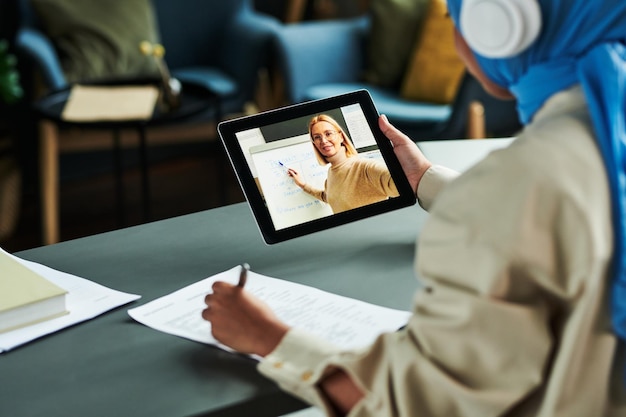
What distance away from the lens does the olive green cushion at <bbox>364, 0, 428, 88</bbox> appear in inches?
145

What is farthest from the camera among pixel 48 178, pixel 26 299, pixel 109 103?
pixel 48 178

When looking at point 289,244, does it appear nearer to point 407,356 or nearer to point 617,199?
point 407,356

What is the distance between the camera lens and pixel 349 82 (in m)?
3.84

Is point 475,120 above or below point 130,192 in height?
above

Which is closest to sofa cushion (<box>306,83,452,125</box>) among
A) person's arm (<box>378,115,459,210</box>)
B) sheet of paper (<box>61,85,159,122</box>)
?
sheet of paper (<box>61,85,159,122</box>)

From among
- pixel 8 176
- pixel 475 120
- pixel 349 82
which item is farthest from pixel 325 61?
pixel 8 176

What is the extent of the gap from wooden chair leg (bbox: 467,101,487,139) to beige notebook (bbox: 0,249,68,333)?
221 cm

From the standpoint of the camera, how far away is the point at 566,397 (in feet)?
2.66

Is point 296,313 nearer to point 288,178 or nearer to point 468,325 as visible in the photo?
point 288,178

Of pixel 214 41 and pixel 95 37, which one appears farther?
pixel 214 41

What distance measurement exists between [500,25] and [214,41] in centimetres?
340

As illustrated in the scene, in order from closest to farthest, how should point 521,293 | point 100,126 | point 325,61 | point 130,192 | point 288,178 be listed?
point 521,293, point 288,178, point 100,126, point 325,61, point 130,192

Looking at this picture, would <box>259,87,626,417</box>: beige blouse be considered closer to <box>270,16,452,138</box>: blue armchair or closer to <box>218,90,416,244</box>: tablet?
<box>218,90,416,244</box>: tablet

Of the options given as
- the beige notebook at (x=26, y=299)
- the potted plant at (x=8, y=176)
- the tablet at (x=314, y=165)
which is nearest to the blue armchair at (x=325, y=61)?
the potted plant at (x=8, y=176)
